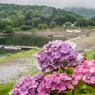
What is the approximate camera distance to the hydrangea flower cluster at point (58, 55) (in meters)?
1.60

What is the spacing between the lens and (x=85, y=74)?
135cm

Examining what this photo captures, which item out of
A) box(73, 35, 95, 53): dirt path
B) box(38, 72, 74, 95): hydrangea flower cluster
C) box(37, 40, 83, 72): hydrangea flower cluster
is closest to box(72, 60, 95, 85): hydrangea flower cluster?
box(38, 72, 74, 95): hydrangea flower cluster

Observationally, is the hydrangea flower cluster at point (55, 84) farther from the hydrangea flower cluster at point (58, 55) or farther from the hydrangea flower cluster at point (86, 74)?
the hydrangea flower cluster at point (58, 55)

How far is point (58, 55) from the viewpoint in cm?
159

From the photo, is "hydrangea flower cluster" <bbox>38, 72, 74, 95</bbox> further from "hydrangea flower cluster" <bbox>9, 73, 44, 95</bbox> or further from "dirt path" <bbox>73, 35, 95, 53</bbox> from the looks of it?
"dirt path" <bbox>73, 35, 95, 53</bbox>

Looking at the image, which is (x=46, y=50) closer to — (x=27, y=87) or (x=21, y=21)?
(x=27, y=87)

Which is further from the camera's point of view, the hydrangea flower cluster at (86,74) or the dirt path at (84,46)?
the dirt path at (84,46)

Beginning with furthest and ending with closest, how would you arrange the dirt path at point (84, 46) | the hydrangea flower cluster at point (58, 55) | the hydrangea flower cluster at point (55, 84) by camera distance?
the dirt path at point (84, 46) → the hydrangea flower cluster at point (58, 55) → the hydrangea flower cluster at point (55, 84)

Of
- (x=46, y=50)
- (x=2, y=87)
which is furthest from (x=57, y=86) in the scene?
(x=2, y=87)

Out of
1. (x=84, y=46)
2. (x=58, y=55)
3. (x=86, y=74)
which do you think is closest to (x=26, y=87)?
(x=58, y=55)

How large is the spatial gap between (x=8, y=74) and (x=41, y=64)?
743cm

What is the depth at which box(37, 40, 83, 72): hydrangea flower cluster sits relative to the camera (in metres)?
1.60

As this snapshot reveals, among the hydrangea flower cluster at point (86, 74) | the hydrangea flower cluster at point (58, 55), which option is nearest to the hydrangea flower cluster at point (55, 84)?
the hydrangea flower cluster at point (86, 74)

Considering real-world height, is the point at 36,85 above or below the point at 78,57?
below
